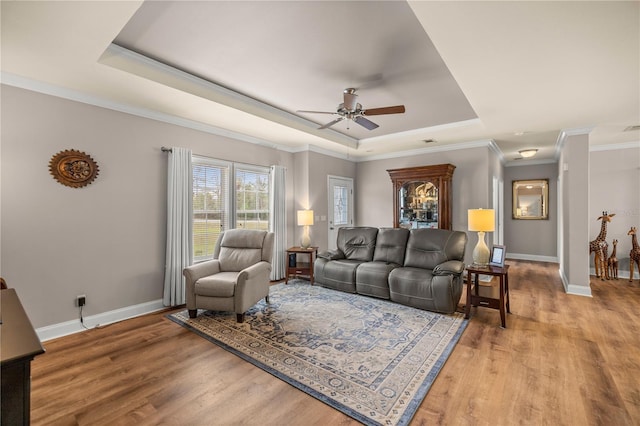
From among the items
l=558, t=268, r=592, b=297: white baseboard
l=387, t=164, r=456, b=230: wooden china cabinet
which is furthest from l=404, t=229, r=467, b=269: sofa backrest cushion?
l=558, t=268, r=592, b=297: white baseboard

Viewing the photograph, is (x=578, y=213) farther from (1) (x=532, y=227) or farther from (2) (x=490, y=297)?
(1) (x=532, y=227)

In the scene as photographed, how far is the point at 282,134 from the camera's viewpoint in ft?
15.6

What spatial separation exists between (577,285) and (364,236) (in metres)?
3.27

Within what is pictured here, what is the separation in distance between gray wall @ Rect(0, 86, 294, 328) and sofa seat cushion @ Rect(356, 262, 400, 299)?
271 cm

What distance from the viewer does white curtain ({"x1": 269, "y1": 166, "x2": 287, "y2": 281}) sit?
5.26 meters

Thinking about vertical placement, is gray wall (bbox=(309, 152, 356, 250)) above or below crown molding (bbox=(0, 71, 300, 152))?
below

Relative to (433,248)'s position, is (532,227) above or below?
above

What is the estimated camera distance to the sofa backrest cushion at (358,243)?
4.73 metres

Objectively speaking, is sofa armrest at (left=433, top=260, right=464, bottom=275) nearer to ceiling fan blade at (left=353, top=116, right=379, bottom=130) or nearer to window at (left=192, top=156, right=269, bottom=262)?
ceiling fan blade at (left=353, top=116, right=379, bottom=130)

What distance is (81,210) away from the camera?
→ 3.16m

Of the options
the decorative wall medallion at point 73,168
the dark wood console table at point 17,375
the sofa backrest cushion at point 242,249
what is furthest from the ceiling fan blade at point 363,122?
the dark wood console table at point 17,375

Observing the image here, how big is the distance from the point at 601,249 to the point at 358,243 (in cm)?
448

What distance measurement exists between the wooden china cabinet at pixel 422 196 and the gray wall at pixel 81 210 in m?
3.90

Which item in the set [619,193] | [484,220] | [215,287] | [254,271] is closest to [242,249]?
[254,271]
